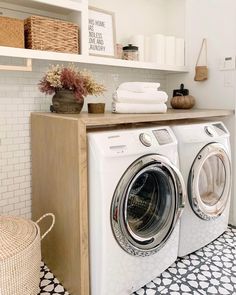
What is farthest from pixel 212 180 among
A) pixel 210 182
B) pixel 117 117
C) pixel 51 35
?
pixel 51 35

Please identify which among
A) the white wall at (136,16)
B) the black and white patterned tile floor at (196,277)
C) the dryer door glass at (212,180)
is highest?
the white wall at (136,16)

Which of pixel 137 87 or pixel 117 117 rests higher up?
pixel 137 87

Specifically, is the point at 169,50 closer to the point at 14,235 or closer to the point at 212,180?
the point at 212,180

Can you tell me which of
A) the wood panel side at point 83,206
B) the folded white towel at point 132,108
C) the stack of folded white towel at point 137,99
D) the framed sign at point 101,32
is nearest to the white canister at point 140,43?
the framed sign at point 101,32

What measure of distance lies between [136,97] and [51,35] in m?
0.67

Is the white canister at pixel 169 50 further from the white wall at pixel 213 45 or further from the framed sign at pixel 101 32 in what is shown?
the framed sign at pixel 101 32

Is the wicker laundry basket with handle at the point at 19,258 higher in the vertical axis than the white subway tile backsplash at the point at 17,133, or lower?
lower

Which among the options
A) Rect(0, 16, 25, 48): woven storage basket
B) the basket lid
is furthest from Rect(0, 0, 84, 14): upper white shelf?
the basket lid

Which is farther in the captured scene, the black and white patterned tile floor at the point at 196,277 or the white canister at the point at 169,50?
the white canister at the point at 169,50

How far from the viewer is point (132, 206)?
5.87ft

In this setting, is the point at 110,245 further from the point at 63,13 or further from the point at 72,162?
the point at 63,13

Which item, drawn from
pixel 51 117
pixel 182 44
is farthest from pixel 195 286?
pixel 182 44

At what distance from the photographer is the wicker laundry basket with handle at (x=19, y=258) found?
1.29 metres

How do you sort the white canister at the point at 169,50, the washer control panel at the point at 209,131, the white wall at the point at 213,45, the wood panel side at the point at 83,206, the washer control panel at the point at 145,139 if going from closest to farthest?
the wood panel side at the point at 83,206 < the washer control panel at the point at 145,139 < the washer control panel at the point at 209,131 < the white wall at the point at 213,45 < the white canister at the point at 169,50
